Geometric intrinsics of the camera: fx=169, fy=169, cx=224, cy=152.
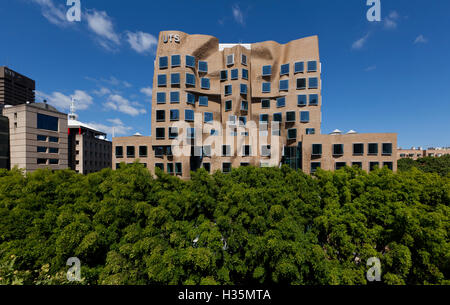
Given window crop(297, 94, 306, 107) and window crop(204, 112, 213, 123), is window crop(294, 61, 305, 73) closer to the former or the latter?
window crop(297, 94, 306, 107)

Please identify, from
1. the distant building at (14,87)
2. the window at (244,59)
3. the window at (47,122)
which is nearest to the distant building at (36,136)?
the window at (47,122)

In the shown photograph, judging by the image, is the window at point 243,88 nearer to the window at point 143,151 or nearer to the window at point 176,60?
the window at point 176,60

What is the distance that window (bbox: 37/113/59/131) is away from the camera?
132 feet

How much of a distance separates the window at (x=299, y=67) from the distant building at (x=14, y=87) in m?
103

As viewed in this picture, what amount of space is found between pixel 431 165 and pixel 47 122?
99747mm

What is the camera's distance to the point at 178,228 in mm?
11047

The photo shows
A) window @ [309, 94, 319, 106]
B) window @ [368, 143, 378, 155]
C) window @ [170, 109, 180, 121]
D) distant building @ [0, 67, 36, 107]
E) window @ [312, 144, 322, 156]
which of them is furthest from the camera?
distant building @ [0, 67, 36, 107]

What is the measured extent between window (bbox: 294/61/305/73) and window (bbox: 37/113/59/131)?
58.6 m

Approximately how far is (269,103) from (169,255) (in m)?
32.9

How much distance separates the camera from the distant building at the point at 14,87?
67.6m

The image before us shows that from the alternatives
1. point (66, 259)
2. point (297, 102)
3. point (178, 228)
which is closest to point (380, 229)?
point (178, 228)

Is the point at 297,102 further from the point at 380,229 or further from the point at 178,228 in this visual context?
the point at 178,228

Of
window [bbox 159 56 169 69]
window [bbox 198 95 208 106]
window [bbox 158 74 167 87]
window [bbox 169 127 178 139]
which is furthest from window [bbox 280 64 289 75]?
window [bbox 169 127 178 139]

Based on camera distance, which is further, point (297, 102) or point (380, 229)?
point (297, 102)
